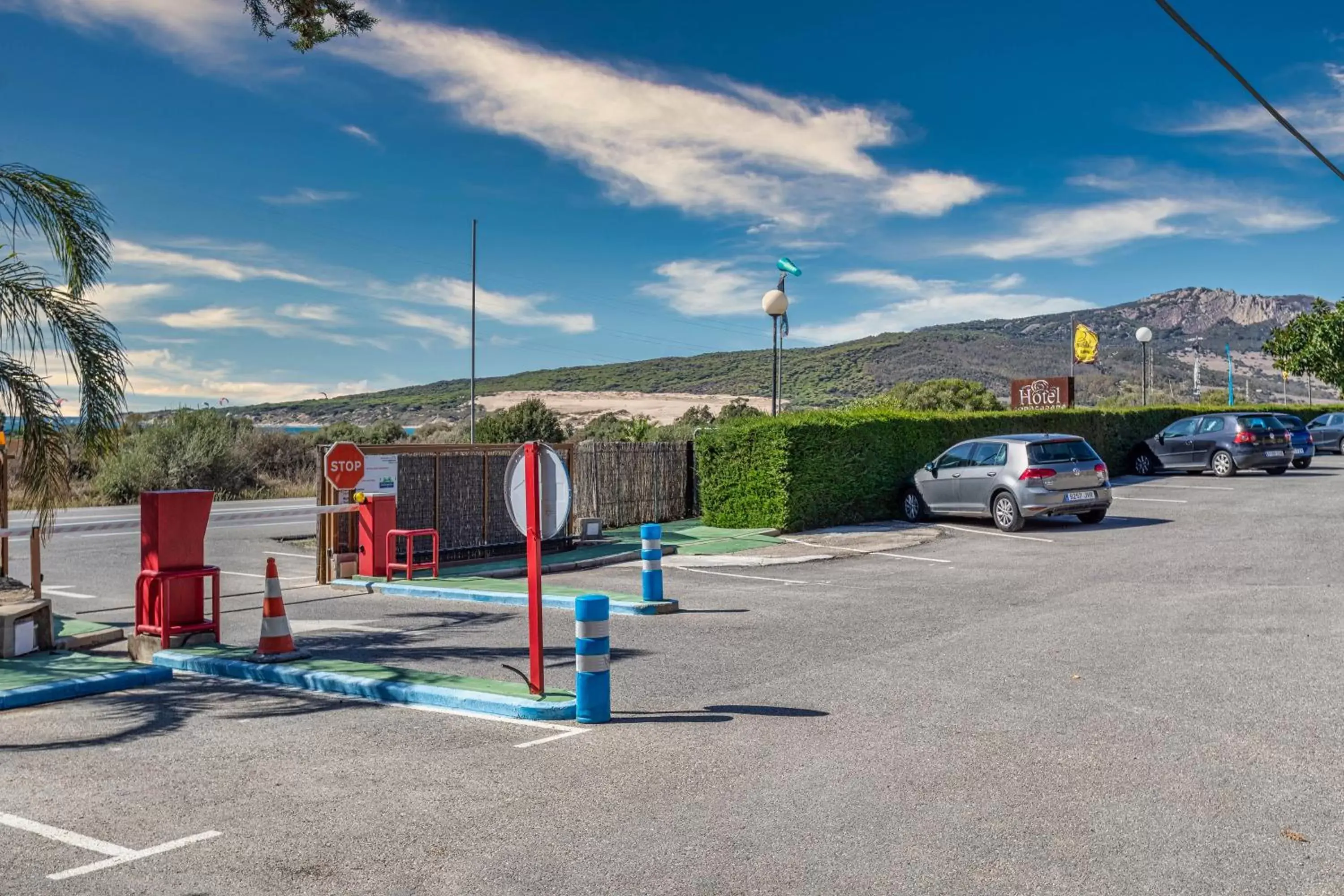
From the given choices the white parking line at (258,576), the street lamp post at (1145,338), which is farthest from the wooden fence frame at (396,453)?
the street lamp post at (1145,338)

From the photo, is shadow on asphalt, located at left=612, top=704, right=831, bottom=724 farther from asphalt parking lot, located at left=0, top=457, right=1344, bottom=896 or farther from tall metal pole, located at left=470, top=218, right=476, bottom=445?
tall metal pole, located at left=470, top=218, right=476, bottom=445

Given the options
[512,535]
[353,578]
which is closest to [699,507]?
[512,535]

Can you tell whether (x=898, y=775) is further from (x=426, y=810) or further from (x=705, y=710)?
(x=426, y=810)

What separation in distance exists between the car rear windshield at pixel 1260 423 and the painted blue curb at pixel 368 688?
2554 centimetres

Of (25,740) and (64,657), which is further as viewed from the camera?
(64,657)

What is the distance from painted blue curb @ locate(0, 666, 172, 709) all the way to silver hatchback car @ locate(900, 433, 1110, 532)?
45.9 ft

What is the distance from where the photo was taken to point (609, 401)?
101625 mm

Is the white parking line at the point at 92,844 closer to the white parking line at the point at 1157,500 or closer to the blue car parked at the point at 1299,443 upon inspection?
the white parking line at the point at 1157,500

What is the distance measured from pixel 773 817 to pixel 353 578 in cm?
1056

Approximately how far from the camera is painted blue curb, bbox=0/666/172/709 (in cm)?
795

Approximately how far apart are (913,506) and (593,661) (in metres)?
14.9

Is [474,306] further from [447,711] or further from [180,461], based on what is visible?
[447,711]

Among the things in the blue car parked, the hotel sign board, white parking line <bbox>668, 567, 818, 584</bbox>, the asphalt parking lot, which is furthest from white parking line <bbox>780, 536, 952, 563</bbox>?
the blue car parked

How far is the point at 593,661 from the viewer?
7066 millimetres
